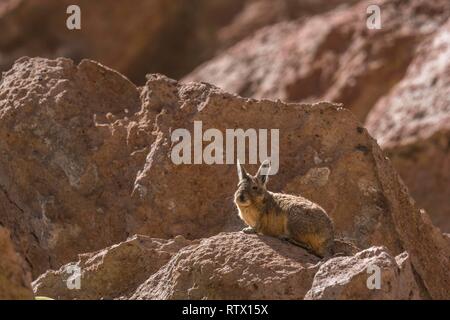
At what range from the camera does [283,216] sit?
1130cm

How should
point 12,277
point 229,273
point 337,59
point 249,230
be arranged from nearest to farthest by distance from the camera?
point 12,277 < point 229,273 < point 249,230 < point 337,59

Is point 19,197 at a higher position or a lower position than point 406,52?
lower

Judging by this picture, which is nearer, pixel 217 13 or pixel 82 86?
pixel 82 86

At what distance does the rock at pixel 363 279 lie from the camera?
9328 mm

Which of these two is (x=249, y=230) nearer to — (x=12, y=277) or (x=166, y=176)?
(x=166, y=176)

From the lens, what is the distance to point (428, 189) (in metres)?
20.6

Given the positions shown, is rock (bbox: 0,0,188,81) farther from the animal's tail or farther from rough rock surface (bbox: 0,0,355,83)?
the animal's tail

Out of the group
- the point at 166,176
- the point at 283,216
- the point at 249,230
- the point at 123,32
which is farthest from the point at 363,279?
the point at 123,32

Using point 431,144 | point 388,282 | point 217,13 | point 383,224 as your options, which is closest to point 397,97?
point 431,144

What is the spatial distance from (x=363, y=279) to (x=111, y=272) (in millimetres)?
2458

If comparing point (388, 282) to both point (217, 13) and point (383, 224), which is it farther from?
point (217, 13)

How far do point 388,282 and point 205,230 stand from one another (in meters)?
3.42

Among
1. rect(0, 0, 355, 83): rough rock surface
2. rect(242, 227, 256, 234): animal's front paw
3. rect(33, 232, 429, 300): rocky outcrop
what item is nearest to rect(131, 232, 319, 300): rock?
rect(33, 232, 429, 300): rocky outcrop

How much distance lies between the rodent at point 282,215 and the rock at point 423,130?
8.56 meters
